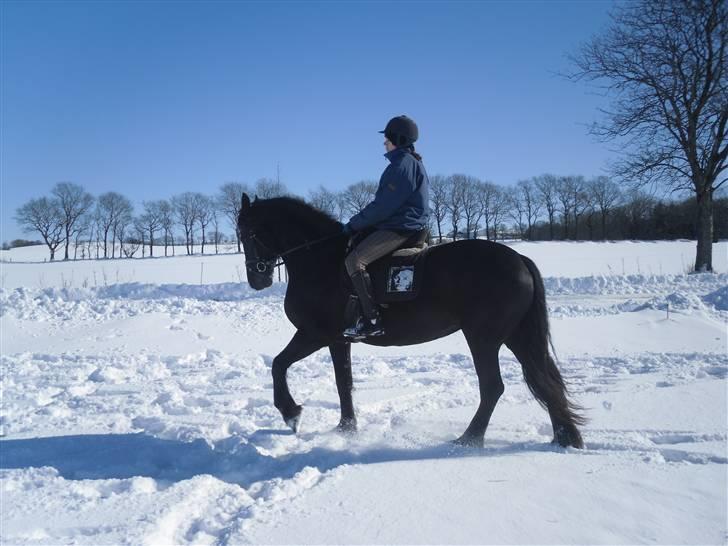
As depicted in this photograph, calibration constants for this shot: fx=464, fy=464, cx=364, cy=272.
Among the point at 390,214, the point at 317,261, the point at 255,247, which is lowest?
the point at 317,261

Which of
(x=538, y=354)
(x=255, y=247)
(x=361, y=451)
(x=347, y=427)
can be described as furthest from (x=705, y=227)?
(x=361, y=451)

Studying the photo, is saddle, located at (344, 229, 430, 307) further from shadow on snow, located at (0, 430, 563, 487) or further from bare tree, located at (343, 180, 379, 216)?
bare tree, located at (343, 180, 379, 216)

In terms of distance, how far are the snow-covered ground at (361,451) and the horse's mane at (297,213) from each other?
2.01 meters

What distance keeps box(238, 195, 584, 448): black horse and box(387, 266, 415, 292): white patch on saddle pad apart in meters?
0.13

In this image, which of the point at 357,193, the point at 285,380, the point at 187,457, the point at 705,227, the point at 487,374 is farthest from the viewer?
the point at 357,193

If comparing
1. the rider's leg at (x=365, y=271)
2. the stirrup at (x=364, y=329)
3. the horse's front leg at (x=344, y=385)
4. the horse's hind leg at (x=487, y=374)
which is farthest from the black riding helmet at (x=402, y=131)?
the horse's front leg at (x=344, y=385)

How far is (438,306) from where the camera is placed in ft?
13.8

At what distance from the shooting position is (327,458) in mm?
3633

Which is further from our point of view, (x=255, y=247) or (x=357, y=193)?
(x=357, y=193)

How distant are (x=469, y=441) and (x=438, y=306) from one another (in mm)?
1178

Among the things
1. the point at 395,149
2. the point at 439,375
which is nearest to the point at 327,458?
the point at 395,149

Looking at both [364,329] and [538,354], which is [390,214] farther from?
[538,354]

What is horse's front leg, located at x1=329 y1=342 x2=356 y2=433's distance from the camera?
4.41 metres

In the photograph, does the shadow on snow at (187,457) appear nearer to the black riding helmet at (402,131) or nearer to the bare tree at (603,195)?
the black riding helmet at (402,131)
